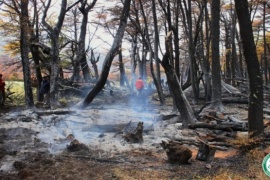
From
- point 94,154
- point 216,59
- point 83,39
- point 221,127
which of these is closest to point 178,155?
point 94,154

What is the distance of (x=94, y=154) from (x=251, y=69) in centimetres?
421

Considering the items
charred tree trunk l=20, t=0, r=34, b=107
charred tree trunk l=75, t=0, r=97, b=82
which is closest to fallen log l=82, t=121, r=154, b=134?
charred tree trunk l=20, t=0, r=34, b=107

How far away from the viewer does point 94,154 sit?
25.5ft

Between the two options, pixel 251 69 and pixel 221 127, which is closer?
pixel 251 69

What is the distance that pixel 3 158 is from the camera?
708 cm

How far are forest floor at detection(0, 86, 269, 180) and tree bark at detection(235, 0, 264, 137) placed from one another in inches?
22.0

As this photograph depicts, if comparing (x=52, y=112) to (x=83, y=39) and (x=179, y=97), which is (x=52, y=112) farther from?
(x=83, y=39)

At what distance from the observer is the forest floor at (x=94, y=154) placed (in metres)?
6.19

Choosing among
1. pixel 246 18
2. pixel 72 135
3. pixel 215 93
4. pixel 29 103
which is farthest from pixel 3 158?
pixel 215 93

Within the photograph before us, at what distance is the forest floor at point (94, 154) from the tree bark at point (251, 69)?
1.83 ft

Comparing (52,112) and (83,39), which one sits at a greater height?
(83,39)

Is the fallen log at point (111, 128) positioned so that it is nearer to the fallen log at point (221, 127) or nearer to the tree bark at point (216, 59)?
the fallen log at point (221, 127)

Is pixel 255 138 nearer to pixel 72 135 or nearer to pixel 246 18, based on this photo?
pixel 246 18

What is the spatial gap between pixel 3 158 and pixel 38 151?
2.94 feet
